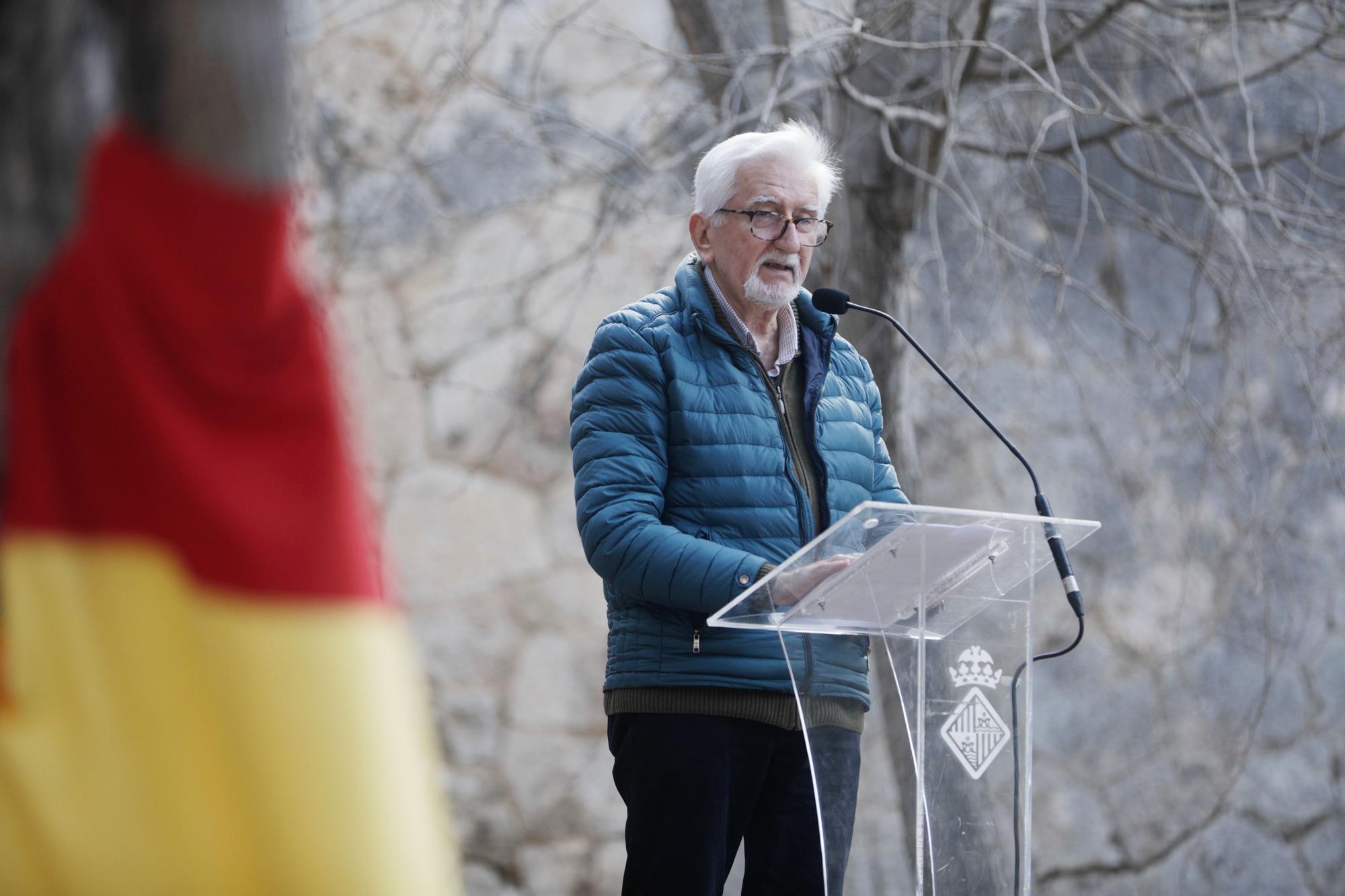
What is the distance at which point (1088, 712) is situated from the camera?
4859 millimetres

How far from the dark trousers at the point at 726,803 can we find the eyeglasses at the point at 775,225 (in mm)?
832

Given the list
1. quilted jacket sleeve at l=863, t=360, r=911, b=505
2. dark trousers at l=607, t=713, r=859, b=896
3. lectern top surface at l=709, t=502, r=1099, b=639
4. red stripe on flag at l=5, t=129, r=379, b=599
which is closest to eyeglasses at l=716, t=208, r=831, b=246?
quilted jacket sleeve at l=863, t=360, r=911, b=505

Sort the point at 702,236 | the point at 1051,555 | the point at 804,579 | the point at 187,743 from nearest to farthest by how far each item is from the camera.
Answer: the point at 187,743 < the point at 804,579 < the point at 1051,555 < the point at 702,236

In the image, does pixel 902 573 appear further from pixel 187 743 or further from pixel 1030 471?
pixel 187 743

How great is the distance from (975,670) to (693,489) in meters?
0.53

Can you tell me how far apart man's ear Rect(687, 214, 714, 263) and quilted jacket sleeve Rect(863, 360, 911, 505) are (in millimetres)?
343

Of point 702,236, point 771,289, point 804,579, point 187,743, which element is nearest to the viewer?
point 187,743

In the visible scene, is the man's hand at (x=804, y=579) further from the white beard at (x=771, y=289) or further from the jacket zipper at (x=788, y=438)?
the white beard at (x=771, y=289)

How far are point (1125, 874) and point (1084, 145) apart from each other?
249cm

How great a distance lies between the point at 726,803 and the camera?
224 centimetres

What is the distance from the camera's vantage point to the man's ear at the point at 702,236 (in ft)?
8.45

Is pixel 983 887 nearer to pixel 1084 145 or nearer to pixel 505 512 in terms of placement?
pixel 1084 145

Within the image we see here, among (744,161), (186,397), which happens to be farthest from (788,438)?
(186,397)

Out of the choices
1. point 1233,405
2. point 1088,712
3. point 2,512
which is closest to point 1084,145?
point 1233,405
